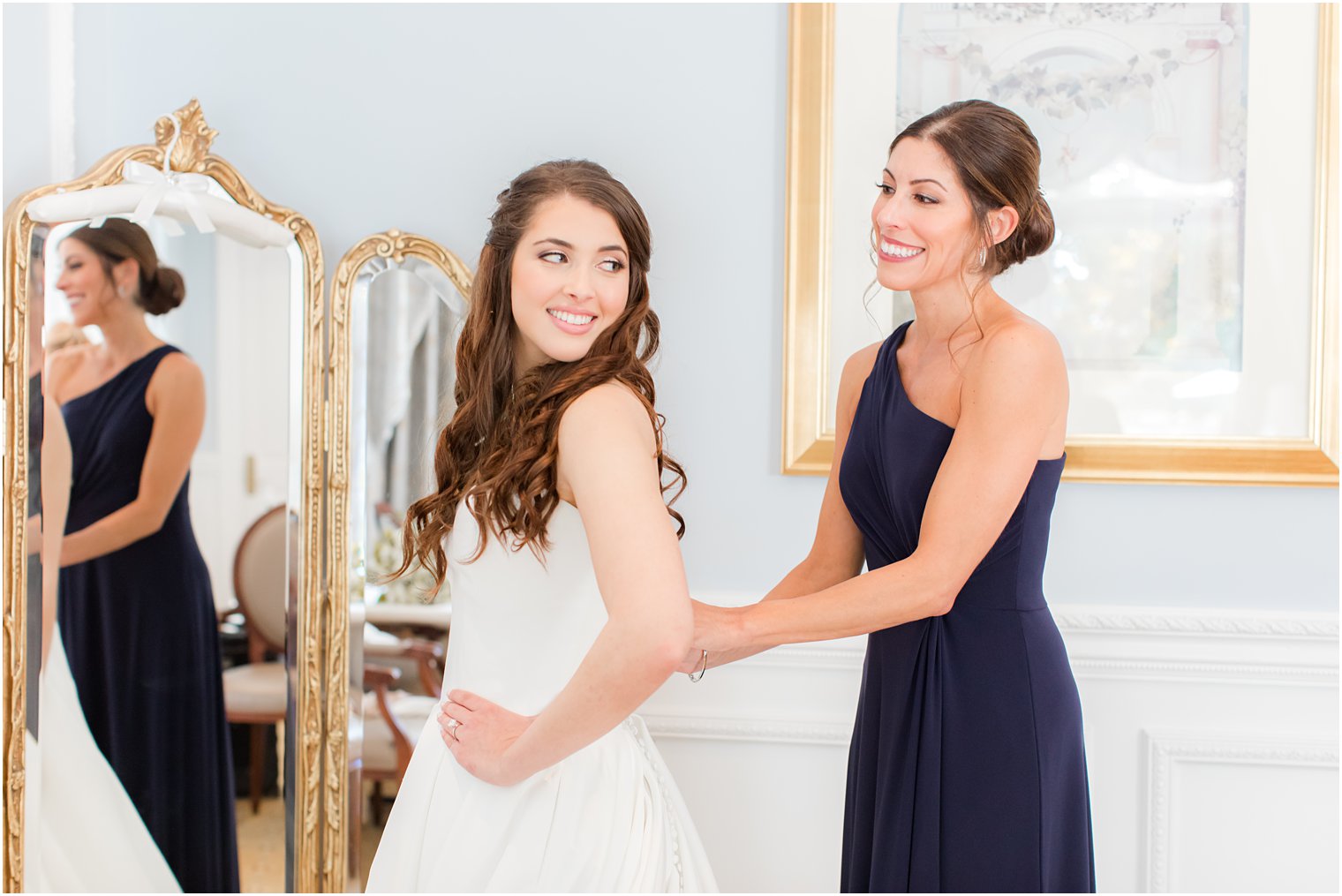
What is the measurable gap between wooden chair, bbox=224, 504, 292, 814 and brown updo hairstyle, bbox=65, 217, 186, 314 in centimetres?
45

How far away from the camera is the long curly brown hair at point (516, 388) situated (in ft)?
4.13

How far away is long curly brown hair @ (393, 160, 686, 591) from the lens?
126 centimetres

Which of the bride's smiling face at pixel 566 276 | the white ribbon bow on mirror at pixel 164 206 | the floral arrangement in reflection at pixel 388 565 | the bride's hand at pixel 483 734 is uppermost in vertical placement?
the white ribbon bow on mirror at pixel 164 206

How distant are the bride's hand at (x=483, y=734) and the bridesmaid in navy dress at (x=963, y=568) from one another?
0.91 feet

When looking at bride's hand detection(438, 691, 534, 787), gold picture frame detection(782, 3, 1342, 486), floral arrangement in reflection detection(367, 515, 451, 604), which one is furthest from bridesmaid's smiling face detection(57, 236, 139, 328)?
gold picture frame detection(782, 3, 1342, 486)

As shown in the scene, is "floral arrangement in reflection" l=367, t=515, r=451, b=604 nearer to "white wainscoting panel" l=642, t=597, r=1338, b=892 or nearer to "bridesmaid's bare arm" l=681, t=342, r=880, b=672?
"white wainscoting panel" l=642, t=597, r=1338, b=892

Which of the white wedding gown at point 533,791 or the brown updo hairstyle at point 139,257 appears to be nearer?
the white wedding gown at point 533,791

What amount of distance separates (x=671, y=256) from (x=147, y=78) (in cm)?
117

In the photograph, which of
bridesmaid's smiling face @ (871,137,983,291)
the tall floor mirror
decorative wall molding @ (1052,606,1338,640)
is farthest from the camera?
the tall floor mirror

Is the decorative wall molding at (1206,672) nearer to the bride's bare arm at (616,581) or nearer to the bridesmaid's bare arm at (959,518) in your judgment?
the bridesmaid's bare arm at (959,518)

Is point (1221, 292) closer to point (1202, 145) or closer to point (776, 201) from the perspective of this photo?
point (1202, 145)

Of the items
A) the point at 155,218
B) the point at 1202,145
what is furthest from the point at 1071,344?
the point at 155,218

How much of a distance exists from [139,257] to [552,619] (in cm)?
119

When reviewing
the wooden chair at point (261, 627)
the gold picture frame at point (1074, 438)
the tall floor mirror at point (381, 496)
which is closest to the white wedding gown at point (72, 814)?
the wooden chair at point (261, 627)
